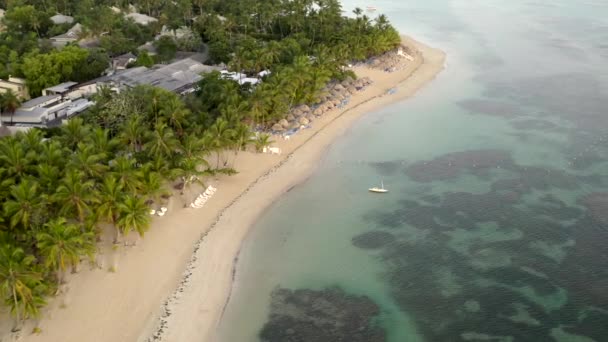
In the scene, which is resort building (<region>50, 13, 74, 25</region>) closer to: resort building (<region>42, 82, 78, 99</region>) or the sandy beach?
resort building (<region>42, 82, 78, 99</region>)

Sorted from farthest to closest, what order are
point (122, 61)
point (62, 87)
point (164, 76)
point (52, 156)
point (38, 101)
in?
point (122, 61) < point (164, 76) < point (62, 87) < point (38, 101) < point (52, 156)

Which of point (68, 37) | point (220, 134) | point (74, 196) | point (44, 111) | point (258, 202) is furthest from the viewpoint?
point (68, 37)

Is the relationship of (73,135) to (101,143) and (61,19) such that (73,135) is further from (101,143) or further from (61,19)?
(61,19)

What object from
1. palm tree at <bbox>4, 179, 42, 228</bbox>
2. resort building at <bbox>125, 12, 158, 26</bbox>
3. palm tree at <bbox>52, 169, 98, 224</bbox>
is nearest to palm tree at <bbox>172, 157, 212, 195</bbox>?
palm tree at <bbox>52, 169, 98, 224</bbox>

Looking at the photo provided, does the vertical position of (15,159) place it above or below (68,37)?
above

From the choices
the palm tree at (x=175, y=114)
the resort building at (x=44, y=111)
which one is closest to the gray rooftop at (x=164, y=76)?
the resort building at (x=44, y=111)

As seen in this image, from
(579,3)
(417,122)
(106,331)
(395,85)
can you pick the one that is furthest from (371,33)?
(579,3)

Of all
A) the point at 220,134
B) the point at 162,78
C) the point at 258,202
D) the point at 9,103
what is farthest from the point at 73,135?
the point at 162,78
